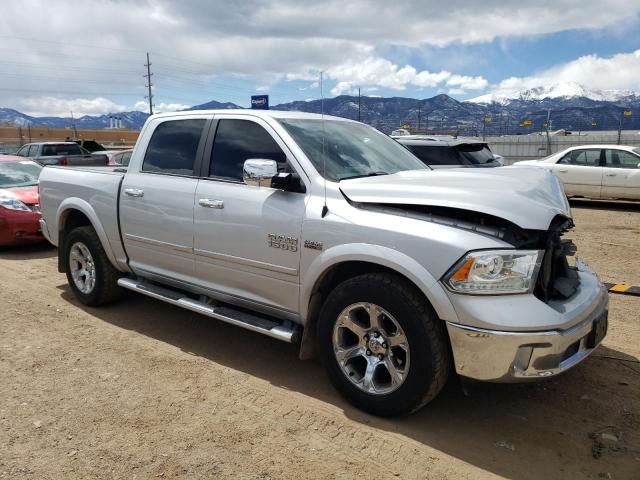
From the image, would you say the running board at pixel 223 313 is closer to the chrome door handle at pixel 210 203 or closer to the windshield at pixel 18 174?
the chrome door handle at pixel 210 203

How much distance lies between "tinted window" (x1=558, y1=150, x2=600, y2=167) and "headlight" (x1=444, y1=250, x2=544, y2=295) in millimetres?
11598

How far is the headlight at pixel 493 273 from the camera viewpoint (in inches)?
110

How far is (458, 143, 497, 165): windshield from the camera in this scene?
984 cm

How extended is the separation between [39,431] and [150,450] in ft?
2.52

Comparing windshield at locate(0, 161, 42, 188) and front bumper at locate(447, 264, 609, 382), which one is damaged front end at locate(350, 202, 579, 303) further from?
windshield at locate(0, 161, 42, 188)

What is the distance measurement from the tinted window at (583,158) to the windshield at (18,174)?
477 inches

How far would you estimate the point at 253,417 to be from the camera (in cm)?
331

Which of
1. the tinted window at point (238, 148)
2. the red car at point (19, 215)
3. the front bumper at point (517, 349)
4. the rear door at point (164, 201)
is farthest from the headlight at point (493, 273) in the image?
the red car at point (19, 215)

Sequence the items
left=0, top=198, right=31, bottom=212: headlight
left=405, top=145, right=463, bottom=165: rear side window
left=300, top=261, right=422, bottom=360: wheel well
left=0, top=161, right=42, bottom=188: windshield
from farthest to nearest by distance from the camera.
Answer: left=405, top=145, right=463, bottom=165: rear side window, left=0, top=161, right=42, bottom=188: windshield, left=0, top=198, right=31, bottom=212: headlight, left=300, top=261, right=422, bottom=360: wheel well

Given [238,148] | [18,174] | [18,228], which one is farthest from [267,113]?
[18,174]

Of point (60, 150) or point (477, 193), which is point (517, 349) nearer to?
point (477, 193)

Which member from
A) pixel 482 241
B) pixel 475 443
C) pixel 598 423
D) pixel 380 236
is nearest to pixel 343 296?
pixel 380 236

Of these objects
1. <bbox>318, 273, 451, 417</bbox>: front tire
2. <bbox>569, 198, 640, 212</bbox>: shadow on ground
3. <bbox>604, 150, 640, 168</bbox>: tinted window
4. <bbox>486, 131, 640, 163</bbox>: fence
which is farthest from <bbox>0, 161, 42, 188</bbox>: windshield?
<bbox>486, 131, 640, 163</bbox>: fence

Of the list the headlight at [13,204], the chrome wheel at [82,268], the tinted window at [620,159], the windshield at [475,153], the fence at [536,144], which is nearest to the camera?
the chrome wheel at [82,268]
